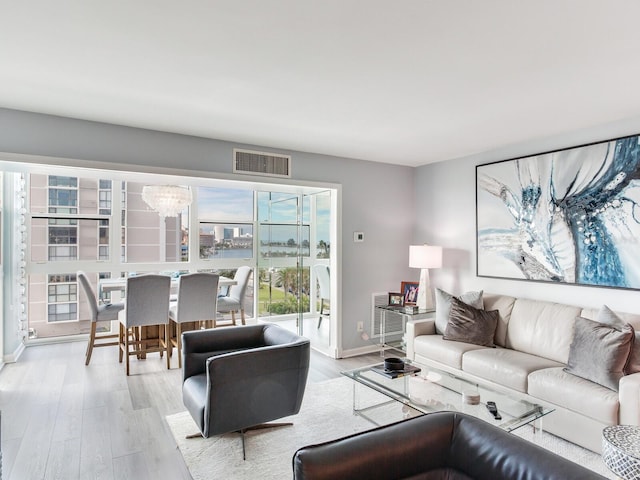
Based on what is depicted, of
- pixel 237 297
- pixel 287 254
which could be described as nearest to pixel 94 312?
pixel 237 297

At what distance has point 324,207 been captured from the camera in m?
4.86

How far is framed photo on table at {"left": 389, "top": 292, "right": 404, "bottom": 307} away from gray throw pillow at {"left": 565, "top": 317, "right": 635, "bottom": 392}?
198 cm

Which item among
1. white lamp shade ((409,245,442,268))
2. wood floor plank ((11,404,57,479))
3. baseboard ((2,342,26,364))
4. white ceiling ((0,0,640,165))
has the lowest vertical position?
A: wood floor plank ((11,404,57,479))

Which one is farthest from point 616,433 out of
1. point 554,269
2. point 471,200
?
point 471,200

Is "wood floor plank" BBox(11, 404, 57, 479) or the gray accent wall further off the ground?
the gray accent wall

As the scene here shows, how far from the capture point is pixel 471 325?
12.2ft

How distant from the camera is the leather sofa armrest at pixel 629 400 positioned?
2342 mm

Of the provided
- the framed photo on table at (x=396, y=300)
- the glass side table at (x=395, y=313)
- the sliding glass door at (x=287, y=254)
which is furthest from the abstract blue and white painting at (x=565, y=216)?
the sliding glass door at (x=287, y=254)

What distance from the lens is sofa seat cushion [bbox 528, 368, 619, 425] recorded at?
2.46 m

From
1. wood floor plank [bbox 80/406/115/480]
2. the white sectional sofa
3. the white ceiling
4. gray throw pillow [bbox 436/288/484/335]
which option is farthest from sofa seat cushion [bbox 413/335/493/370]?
wood floor plank [bbox 80/406/115/480]

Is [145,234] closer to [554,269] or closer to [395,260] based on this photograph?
[395,260]

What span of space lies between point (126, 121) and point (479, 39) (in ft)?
9.07

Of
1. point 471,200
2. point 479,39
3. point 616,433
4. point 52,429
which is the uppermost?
point 479,39

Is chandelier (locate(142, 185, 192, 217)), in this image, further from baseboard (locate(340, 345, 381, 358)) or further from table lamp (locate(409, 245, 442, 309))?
table lamp (locate(409, 245, 442, 309))
